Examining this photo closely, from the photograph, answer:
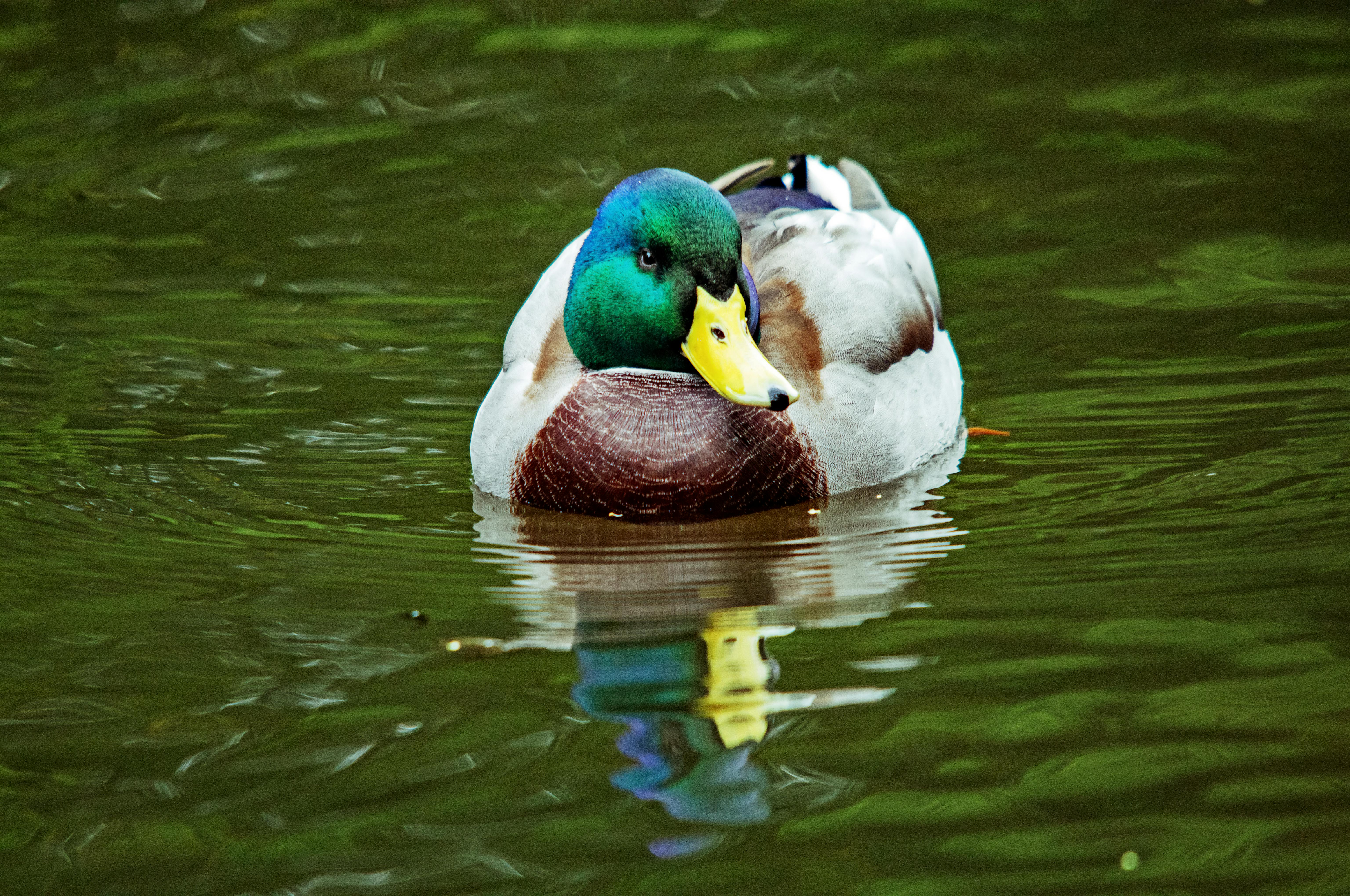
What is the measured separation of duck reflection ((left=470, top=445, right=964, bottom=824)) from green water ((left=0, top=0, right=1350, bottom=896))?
20mm

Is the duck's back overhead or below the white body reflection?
overhead

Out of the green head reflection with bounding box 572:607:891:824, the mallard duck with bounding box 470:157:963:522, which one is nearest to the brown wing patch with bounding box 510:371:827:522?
the mallard duck with bounding box 470:157:963:522

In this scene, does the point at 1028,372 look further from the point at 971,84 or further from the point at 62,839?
the point at 62,839

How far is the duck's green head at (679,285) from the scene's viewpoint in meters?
5.64

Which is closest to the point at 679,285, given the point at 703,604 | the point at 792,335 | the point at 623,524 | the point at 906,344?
the point at 792,335

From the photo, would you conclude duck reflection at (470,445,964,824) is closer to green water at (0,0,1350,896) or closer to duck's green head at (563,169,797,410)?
green water at (0,0,1350,896)

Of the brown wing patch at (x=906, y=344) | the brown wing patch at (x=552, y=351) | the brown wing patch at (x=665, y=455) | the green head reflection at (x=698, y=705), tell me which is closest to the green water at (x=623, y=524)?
the green head reflection at (x=698, y=705)

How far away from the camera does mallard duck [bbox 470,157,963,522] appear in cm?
571

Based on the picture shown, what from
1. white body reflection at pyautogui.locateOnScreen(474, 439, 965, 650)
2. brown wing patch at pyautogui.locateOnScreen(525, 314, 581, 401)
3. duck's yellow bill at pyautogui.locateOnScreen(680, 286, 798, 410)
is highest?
duck's yellow bill at pyautogui.locateOnScreen(680, 286, 798, 410)

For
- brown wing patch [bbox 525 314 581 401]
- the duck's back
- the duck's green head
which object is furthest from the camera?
brown wing patch [bbox 525 314 581 401]

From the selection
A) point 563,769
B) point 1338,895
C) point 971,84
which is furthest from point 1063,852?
point 971,84

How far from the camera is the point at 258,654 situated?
4797mm

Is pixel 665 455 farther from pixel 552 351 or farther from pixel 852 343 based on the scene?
pixel 852 343

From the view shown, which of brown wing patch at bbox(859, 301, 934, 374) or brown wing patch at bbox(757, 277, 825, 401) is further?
brown wing patch at bbox(859, 301, 934, 374)
